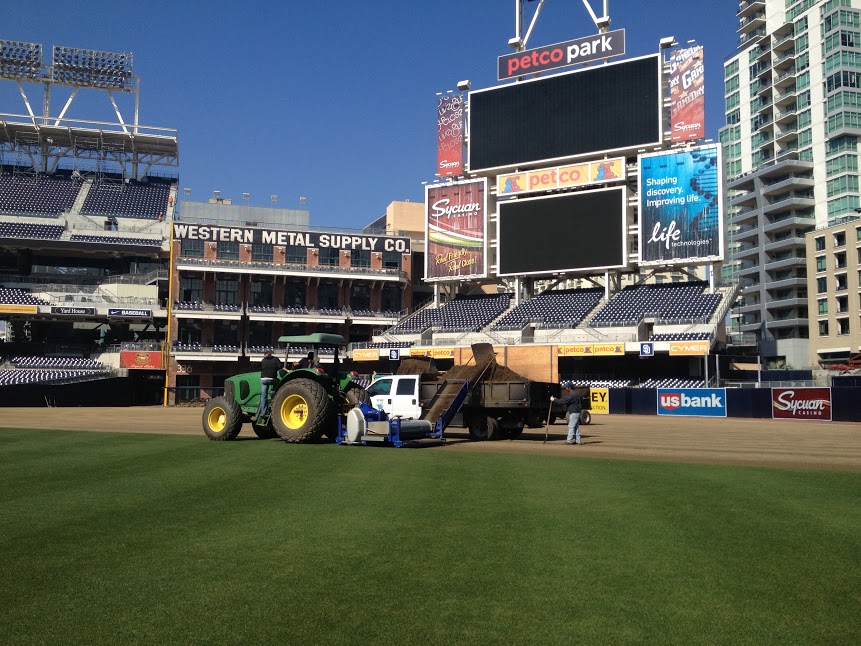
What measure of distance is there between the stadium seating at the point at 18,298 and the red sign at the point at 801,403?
5215cm

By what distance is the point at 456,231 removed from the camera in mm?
60469

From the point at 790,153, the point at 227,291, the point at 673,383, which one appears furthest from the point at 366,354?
the point at 790,153

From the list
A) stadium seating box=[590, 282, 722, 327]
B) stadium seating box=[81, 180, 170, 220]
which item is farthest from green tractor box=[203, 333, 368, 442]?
stadium seating box=[81, 180, 170, 220]

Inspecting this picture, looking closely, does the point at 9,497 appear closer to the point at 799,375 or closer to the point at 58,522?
the point at 58,522

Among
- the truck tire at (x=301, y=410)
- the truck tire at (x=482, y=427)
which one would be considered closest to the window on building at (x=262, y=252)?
the truck tire at (x=482, y=427)

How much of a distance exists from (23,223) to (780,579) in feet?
225

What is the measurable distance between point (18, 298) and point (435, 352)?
33.1 metres

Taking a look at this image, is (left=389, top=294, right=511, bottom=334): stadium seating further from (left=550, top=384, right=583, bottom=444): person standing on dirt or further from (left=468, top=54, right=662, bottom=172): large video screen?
(left=550, top=384, right=583, bottom=444): person standing on dirt

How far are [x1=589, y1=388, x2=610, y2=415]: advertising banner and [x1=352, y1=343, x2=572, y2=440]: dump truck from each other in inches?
819

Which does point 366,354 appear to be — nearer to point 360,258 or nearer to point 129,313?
point 360,258

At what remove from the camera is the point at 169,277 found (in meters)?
62.1

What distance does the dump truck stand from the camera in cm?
2091

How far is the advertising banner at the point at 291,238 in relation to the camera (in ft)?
210

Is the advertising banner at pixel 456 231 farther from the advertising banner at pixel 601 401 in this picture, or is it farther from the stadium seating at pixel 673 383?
the advertising banner at pixel 601 401
